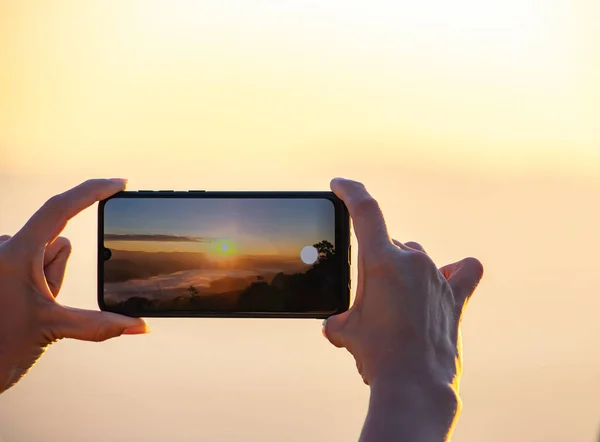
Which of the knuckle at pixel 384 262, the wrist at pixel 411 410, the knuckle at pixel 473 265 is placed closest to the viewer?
the wrist at pixel 411 410

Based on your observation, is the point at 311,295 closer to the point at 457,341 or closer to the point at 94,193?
the point at 457,341

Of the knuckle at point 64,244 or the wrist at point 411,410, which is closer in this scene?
the wrist at point 411,410

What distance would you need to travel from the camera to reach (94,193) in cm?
106

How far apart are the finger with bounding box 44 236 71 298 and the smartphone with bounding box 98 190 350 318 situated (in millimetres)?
114

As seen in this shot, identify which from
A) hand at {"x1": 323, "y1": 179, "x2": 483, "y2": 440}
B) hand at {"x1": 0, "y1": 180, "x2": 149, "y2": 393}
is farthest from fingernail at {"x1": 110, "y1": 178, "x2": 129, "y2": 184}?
hand at {"x1": 323, "y1": 179, "x2": 483, "y2": 440}

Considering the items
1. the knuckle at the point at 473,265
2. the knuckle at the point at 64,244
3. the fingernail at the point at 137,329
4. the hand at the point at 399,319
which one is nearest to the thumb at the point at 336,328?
the hand at the point at 399,319

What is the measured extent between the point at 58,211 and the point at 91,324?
0.23 m

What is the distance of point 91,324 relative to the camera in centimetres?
108

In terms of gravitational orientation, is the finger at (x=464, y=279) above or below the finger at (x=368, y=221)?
below

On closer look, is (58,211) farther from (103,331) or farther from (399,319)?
(399,319)

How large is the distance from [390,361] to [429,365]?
6 centimetres

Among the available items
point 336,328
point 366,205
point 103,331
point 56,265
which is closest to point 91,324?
point 103,331

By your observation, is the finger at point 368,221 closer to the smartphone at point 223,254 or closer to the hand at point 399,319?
the hand at point 399,319

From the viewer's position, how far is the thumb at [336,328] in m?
0.96
